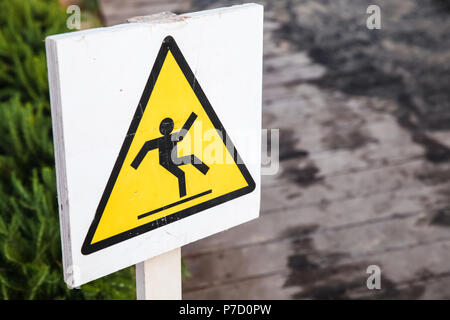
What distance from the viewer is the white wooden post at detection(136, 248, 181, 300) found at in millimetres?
1362

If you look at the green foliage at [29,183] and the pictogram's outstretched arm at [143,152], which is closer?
the pictogram's outstretched arm at [143,152]

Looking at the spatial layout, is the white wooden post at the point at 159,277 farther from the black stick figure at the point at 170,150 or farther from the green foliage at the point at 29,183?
the green foliage at the point at 29,183

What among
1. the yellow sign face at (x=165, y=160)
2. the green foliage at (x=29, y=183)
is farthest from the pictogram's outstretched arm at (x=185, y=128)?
the green foliage at (x=29, y=183)

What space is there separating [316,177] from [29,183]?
1.55m

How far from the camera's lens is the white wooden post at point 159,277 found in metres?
1.36

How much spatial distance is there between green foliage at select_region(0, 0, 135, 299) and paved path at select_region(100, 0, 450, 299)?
0.61m

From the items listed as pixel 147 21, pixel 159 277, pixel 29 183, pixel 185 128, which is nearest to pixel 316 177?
pixel 29 183

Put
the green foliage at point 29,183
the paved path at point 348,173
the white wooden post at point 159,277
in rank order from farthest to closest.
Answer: the paved path at point 348,173 → the green foliage at point 29,183 → the white wooden post at point 159,277

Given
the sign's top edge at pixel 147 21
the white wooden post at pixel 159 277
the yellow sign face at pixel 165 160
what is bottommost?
the white wooden post at pixel 159 277

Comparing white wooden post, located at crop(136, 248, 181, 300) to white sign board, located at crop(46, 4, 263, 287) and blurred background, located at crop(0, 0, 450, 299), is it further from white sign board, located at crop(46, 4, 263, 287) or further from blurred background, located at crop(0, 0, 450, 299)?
blurred background, located at crop(0, 0, 450, 299)

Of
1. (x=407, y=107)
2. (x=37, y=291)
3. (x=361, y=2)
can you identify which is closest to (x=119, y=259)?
(x=37, y=291)

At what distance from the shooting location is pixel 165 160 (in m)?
1.25

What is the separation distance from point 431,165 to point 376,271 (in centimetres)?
105
